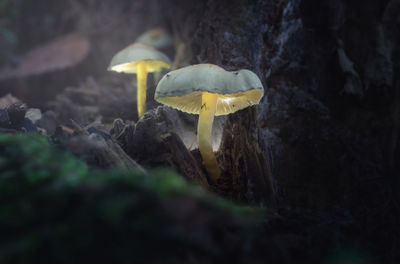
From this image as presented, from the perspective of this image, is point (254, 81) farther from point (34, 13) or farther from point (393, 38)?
point (34, 13)

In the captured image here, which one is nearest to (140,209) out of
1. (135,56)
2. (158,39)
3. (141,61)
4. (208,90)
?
(208,90)

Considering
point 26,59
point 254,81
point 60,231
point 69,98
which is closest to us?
point 60,231

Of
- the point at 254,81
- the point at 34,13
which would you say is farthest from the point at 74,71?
the point at 254,81

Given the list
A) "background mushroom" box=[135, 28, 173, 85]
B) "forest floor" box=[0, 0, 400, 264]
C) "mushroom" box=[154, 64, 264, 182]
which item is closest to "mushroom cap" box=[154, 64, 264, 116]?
"mushroom" box=[154, 64, 264, 182]

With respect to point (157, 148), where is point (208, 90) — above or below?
above

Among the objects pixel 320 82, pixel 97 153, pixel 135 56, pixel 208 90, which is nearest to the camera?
pixel 97 153

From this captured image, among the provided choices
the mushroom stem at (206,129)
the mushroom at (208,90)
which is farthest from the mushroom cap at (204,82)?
the mushroom stem at (206,129)

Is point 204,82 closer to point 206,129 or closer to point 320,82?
point 206,129

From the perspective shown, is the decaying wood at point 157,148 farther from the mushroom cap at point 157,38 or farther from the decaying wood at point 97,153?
the mushroom cap at point 157,38
